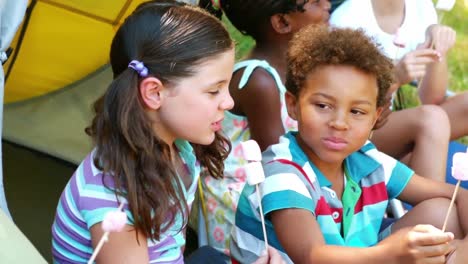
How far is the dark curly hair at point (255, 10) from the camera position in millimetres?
2102

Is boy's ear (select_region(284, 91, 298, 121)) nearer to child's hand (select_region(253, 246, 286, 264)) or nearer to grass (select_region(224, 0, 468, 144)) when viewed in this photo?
child's hand (select_region(253, 246, 286, 264))

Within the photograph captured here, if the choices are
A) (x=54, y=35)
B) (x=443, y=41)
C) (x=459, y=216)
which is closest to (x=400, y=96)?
(x=443, y=41)

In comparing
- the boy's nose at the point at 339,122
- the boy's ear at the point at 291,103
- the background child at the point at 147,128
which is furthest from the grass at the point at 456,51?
the background child at the point at 147,128

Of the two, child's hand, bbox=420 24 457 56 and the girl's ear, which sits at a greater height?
the girl's ear

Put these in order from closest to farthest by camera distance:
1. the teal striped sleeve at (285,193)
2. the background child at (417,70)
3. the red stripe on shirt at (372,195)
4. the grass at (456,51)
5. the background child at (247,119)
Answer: the teal striped sleeve at (285,193) < the red stripe on shirt at (372,195) < the background child at (247,119) < the background child at (417,70) < the grass at (456,51)

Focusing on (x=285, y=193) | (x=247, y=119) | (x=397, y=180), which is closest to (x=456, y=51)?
(x=247, y=119)

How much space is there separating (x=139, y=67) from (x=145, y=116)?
0.08 meters

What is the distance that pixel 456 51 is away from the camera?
3379mm

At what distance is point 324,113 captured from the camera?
1665mm

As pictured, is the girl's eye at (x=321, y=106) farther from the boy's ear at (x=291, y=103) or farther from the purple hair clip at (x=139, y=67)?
the purple hair clip at (x=139, y=67)

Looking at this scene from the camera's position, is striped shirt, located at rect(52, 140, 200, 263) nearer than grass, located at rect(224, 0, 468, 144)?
Yes

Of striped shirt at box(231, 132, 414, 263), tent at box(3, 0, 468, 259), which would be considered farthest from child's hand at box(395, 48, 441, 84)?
tent at box(3, 0, 468, 259)

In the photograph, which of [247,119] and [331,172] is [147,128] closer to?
[331,172]

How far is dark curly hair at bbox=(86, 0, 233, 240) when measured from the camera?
146 centimetres
